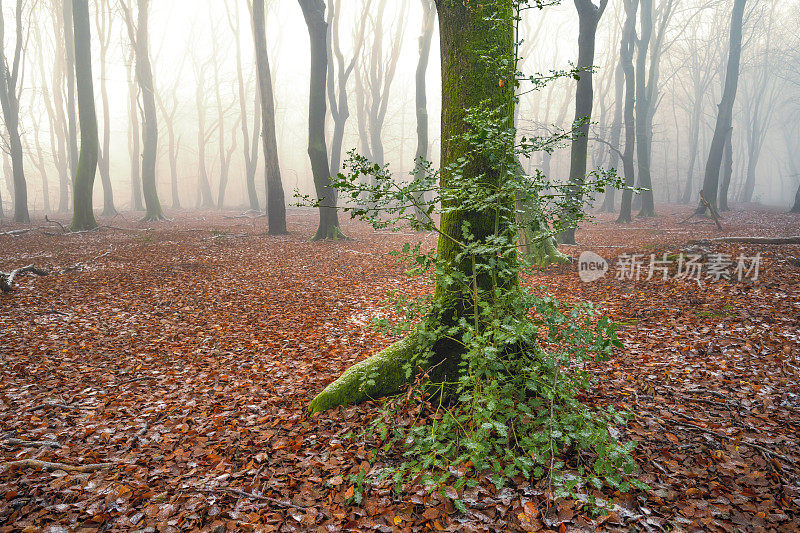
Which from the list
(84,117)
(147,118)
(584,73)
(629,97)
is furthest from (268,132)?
(629,97)

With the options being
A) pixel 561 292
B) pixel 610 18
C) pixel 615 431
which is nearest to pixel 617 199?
Result: pixel 610 18

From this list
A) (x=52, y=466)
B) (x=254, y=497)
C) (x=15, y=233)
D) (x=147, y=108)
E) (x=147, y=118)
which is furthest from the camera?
(x=147, y=108)

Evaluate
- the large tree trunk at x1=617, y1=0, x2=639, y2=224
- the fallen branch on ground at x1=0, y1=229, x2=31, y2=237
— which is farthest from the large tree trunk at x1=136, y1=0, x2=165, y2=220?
the large tree trunk at x1=617, y1=0, x2=639, y2=224

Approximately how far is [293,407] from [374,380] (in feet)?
3.02

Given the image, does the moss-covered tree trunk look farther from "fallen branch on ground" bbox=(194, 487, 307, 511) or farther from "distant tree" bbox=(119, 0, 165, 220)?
"distant tree" bbox=(119, 0, 165, 220)

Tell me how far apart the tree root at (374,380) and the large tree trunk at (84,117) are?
46.1 feet

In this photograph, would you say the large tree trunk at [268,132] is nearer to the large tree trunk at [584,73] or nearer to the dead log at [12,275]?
the dead log at [12,275]

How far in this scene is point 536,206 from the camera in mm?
2977

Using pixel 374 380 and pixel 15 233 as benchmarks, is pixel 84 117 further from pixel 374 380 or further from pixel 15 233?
pixel 374 380

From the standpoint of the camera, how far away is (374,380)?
378 cm

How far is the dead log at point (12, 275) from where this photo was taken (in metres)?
7.16

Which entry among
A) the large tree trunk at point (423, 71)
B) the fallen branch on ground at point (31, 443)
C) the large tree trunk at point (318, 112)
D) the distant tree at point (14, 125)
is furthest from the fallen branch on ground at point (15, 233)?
the large tree trunk at point (423, 71)

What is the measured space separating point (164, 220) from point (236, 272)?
12015 millimetres

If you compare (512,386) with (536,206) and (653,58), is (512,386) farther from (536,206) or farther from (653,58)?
(653,58)
